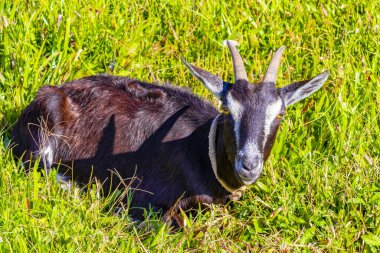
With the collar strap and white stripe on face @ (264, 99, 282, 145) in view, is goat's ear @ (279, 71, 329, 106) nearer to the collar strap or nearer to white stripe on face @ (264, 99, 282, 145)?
white stripe on face @ (264, 99, 282, 145)

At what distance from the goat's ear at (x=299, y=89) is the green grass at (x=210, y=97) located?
529 millimetres

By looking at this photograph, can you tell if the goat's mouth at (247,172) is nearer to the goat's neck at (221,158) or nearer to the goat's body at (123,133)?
the goat's neck at (221,158)

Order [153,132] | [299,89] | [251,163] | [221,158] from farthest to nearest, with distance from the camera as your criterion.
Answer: [153,132] < [221,158] < [299,89] < [251,163]

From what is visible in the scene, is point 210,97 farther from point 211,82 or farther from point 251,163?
point 251,163

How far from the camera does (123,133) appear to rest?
19.3 feet

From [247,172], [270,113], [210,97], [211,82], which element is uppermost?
[211,82]

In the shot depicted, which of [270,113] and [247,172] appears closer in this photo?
[247,172]

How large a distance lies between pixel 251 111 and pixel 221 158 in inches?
20.6

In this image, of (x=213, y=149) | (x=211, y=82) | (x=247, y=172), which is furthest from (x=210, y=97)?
(x=247, y=172)

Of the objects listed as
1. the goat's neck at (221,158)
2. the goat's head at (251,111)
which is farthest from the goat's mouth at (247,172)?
the goat's neck at (221,158)

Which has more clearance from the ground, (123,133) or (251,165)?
(251,165)

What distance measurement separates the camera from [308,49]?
671 cm

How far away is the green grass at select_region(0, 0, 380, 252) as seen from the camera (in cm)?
486

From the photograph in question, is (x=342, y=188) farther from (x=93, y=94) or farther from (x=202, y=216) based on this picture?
(x=93, y=94)
